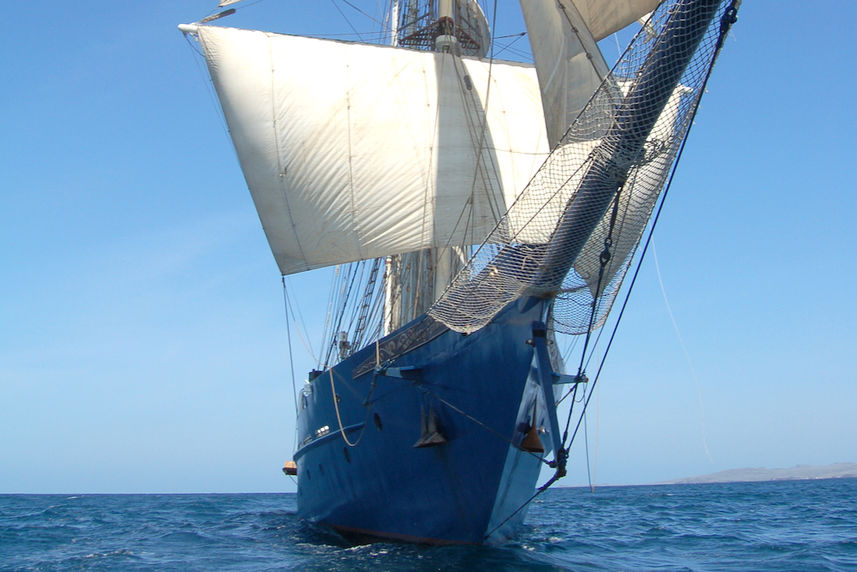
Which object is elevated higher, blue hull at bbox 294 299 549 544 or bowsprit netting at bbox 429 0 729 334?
bowsprit netting at bbox 429 0 729 334

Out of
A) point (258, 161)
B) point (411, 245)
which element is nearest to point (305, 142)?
point (258, 161)

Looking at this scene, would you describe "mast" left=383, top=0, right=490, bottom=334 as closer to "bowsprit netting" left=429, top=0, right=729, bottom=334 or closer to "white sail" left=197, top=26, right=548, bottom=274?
"white sail" left=197, top=26, right=548, bottom=274

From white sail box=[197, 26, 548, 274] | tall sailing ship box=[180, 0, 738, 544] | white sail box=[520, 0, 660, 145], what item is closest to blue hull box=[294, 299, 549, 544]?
tall sailing ship box=[180, 0, 738, 544]

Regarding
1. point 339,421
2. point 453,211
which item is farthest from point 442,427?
point 453,211

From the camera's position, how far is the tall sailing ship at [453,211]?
849 cm

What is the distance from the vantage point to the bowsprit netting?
7020 millimetres

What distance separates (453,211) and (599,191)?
25.6 feet

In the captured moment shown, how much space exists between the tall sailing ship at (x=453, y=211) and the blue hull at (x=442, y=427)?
0.03 m

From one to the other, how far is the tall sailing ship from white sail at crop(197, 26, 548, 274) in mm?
44

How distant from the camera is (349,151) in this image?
1594cm

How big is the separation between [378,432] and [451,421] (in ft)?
5.87

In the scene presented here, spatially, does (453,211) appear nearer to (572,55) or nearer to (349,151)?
(349,151)

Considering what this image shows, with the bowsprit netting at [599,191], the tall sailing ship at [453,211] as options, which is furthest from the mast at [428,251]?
the bowsprit netting at [599,191]

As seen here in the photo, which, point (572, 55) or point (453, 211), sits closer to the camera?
point (572, 55)
